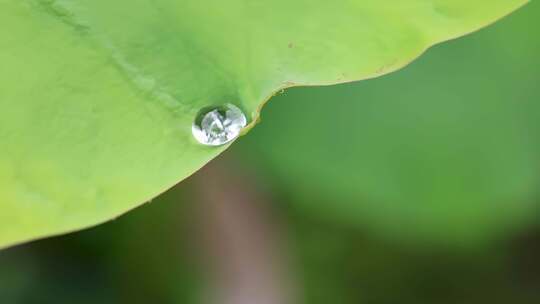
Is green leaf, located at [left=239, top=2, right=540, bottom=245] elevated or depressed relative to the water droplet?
elevated

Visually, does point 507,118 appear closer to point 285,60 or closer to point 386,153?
point 386,153

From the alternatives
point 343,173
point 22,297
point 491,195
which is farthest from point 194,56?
point 22,297

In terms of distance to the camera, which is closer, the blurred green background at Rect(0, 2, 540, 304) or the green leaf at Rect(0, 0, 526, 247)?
the green leaf at Rect(0, 0, 526, 247)

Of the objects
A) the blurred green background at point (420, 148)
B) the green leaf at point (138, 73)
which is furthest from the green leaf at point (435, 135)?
the green leaf at point (138, 73)

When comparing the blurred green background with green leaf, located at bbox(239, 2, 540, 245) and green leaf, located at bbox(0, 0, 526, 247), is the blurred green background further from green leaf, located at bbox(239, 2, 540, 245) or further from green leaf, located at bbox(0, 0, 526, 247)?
green leaf, located at bbox(0, 0, 526, 247)

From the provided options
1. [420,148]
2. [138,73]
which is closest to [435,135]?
[420,148]

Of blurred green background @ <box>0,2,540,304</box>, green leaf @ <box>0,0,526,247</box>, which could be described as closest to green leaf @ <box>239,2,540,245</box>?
blurred green background @ <box>0,2,540,304</box>
